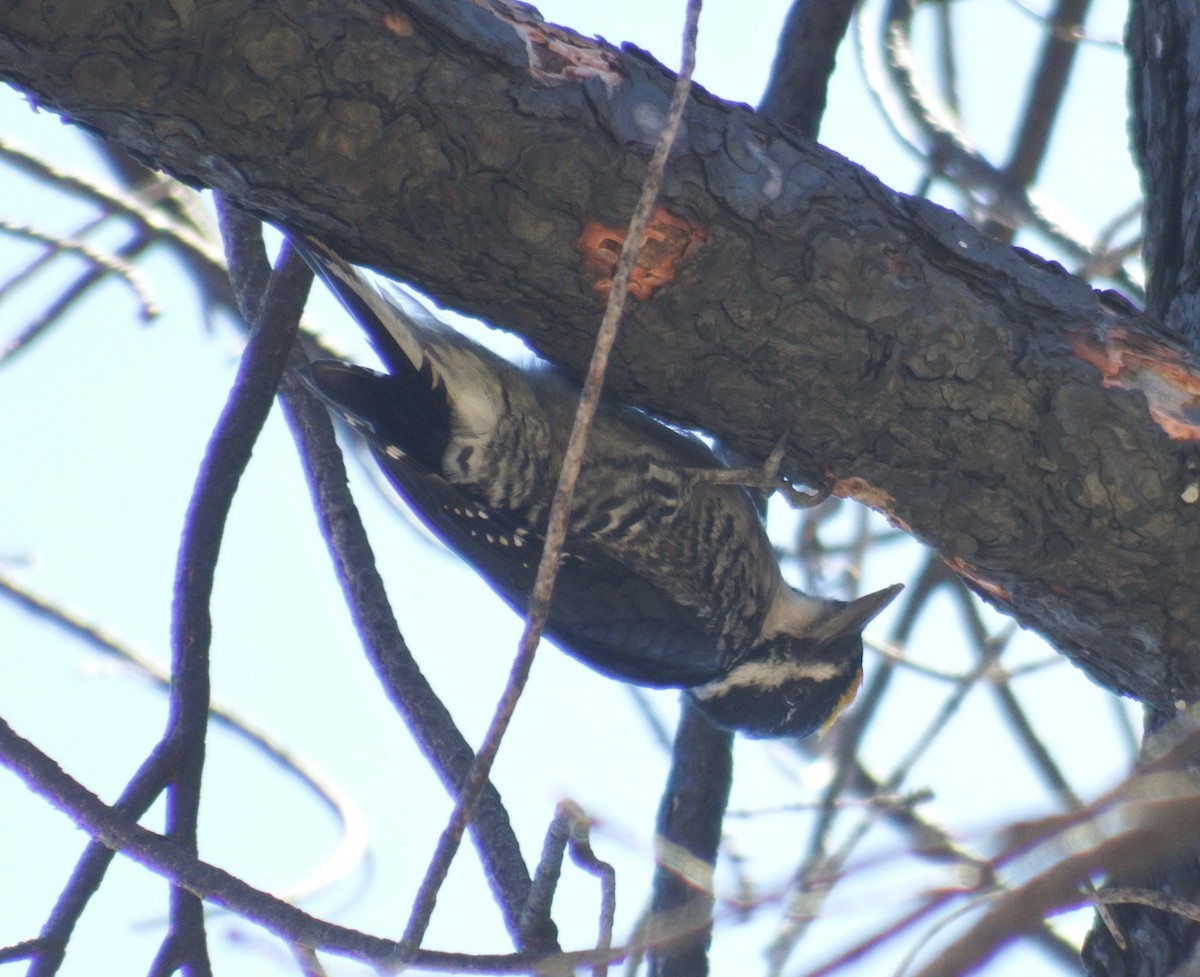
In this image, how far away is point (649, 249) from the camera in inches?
77.3

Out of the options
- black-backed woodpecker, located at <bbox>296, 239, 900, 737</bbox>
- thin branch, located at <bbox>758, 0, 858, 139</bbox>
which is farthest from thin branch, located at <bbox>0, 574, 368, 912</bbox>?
thin branch, located at <bbox>758, 0, 858, 139</bbox>

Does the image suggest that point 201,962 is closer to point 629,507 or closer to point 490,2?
point 629,507

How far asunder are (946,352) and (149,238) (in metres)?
2.38

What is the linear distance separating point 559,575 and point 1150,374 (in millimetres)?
1370

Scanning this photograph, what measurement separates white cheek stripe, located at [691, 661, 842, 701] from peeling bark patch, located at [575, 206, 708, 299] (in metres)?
1.60

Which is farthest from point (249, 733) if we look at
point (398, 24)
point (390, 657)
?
point (398, 24)

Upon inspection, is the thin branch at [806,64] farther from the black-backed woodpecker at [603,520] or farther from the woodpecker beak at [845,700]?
the woodpecker beak at [845,700]

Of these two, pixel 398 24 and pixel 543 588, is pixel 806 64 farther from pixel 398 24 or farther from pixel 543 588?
pixel 543 588

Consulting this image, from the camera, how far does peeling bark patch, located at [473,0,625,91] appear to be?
1.83 metres

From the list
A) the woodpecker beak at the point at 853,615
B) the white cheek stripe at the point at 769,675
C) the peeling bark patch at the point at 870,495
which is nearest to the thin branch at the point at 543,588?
the peeling bark patch at the point at 870,495

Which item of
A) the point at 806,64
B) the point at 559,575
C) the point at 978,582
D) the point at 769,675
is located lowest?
the point at 559,575

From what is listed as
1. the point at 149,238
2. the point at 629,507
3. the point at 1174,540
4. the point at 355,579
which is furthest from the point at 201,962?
the point at 149,238

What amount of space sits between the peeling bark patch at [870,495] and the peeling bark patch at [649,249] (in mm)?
556

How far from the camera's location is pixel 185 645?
8.19 ft
